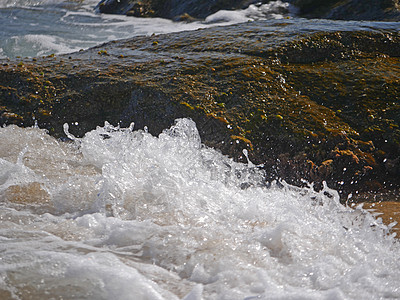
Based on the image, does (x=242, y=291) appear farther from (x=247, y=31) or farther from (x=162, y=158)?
(x=247, y=31)

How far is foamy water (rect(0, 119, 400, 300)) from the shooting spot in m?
2.51

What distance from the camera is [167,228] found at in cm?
305

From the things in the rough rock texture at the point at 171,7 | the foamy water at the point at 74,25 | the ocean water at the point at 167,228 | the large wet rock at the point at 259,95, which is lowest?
the ocean water at the point at 167,228

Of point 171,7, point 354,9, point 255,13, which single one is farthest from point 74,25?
point 354,9

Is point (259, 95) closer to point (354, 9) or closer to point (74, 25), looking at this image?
point (354, 9)

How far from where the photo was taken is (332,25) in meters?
6.08

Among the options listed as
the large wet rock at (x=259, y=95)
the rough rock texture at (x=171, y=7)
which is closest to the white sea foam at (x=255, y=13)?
the rough rock texture at (x=171, y=7)

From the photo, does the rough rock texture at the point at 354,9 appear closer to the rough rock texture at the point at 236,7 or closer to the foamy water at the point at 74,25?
the rough rock texture at the point at 236,7

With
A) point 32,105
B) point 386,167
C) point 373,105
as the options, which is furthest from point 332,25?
point 32,105

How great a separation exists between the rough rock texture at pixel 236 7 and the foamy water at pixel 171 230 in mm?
9132

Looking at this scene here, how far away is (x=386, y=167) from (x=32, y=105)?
3.89 metres

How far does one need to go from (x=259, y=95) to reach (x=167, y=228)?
215 cm

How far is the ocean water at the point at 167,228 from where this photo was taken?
2.51 meters

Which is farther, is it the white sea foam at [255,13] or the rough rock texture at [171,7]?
the rough rock texture at [171,7]
